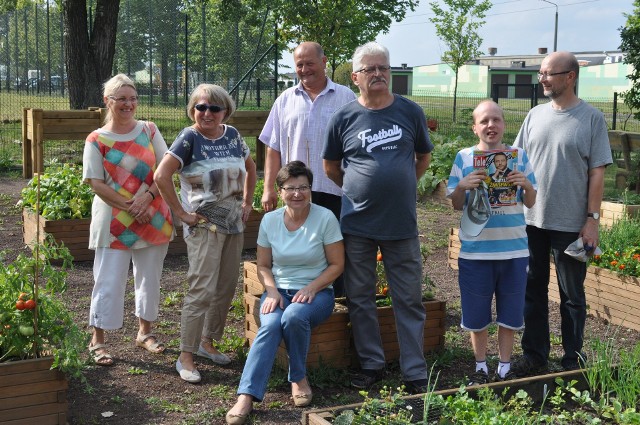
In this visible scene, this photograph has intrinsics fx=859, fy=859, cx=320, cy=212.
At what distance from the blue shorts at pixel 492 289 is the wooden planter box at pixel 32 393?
7.74ft

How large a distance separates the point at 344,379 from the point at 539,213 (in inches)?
62.7

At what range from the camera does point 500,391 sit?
4527 mm

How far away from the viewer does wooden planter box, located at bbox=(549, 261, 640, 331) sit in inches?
259

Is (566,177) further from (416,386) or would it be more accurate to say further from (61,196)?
(61,196)

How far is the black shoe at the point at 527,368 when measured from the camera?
5523 millimetres

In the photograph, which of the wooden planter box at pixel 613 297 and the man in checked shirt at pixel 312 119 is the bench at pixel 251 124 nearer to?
the wooden planter box at pixel 613 297

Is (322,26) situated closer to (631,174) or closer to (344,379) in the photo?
(631,174)

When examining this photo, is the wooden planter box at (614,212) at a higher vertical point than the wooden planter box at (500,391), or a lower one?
higher

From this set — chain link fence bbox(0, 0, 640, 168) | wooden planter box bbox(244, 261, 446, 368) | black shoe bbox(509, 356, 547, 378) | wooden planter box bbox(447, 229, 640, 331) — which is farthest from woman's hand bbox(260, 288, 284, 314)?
chain link fence bbox(0, 0, 640, 168)

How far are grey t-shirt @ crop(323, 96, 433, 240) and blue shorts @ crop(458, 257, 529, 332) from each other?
438mm

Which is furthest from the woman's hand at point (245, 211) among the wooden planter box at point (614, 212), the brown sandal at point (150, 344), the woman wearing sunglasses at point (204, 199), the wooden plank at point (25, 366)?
the wooden planter box at point (614, 212)

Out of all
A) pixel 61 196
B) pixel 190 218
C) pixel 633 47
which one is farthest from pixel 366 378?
pixel 633 47

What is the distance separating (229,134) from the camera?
5.51 m

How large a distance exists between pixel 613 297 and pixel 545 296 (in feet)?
4.92
